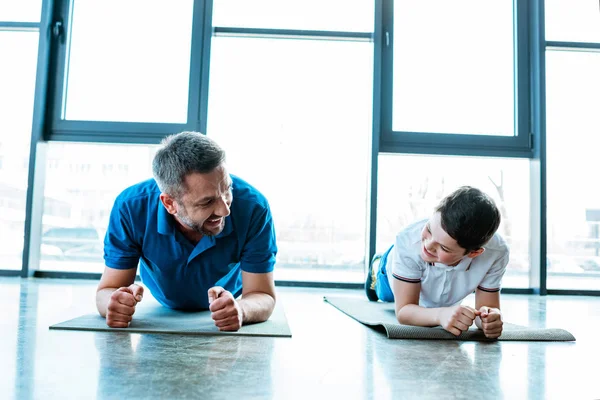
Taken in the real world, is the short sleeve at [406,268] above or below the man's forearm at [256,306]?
above

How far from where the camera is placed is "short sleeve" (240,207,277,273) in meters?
1.59

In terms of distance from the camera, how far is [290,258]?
3475 millimetres

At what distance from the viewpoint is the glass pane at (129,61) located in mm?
3461

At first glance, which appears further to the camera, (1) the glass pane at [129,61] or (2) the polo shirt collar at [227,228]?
(1) the glass pane at [129,61]

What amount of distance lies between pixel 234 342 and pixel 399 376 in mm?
451

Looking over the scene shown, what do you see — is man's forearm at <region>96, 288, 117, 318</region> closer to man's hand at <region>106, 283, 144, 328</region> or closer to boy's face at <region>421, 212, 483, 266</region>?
man's hand at <region>106, 283, 144, 328</region>

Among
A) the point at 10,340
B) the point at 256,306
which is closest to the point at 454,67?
the point at 256,306

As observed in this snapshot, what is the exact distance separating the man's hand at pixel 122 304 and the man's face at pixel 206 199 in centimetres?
24

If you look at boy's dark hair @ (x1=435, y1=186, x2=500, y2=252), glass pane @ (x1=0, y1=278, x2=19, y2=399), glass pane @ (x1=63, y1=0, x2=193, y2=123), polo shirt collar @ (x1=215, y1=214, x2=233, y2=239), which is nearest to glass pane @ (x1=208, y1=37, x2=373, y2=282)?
glass pane @ (x1=63, y1=0, x2=193, y2=123)

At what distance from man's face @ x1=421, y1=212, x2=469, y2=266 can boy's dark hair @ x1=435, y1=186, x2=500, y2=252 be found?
20mm

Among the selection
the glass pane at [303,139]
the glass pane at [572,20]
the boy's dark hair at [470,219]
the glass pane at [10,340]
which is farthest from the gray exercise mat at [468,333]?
the glass pane at [572,20]

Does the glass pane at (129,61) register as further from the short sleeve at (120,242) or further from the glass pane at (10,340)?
the short sleeve at (120,242)

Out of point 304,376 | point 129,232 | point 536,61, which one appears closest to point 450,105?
point 536,61

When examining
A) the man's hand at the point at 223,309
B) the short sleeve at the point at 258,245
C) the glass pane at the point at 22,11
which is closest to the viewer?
the man's hand at the point at 223,309
